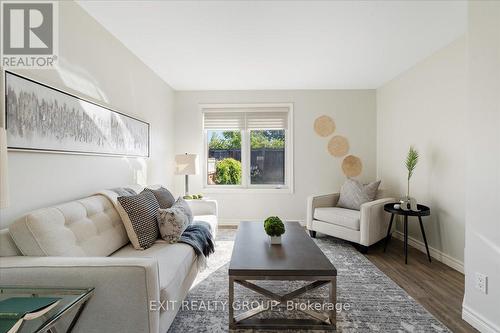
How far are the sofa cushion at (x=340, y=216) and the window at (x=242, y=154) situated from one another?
0.94 meters

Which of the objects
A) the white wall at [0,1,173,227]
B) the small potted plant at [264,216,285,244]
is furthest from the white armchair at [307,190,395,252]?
the white wall at [0,1,173,227]

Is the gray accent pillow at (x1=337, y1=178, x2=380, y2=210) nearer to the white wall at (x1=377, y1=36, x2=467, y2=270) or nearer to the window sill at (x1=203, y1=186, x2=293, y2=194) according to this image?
the white wall at (x1=377, y1=36, x2=467, y2=270)

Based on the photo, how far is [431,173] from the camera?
296cm

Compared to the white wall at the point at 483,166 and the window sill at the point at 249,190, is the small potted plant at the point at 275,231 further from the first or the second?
the window sill at the point at 249,190

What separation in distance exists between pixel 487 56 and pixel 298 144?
9.20 feet

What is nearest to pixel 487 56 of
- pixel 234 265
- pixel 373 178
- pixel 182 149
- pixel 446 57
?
pixel 446 57

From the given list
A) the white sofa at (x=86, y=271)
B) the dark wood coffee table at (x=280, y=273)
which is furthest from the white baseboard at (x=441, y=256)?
the white sofa at (x=86, y=271)

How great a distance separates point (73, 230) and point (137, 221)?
0.46 metres

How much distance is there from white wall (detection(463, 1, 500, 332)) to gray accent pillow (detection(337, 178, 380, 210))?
1759 millimetres

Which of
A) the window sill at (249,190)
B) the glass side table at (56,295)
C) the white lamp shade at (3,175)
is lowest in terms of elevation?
the glass side table at (56,295)

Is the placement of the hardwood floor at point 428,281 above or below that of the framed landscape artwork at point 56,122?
below

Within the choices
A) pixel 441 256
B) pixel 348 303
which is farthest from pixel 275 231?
pixel 441 256

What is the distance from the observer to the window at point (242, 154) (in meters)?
4.40

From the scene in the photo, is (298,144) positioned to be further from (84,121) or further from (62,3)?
(62,3)
